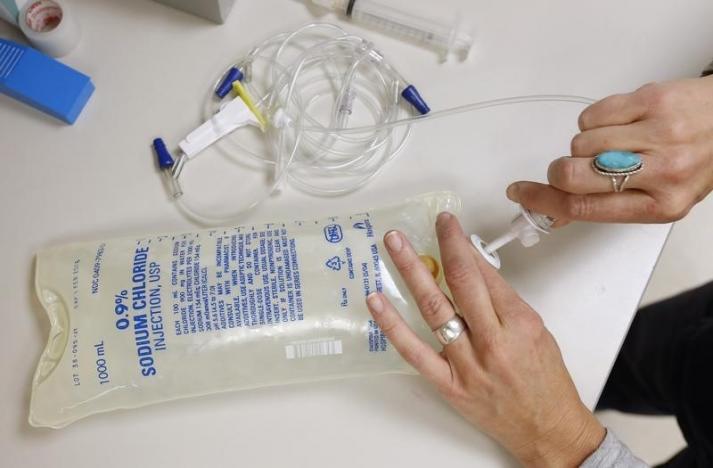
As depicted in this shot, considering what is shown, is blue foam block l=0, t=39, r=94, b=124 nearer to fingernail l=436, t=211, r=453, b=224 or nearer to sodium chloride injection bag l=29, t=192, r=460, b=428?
sodium chloride injection bag l=29, t=192, r=460, b=428

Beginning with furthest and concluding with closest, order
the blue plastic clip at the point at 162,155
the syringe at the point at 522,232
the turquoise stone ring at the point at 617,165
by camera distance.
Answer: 1. the blue plastic clip at the point at 162,155
2. the syringe at the point at 522,232
3. the turquoise stone ring at the point at 617,165

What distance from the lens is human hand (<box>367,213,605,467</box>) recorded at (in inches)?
27.3

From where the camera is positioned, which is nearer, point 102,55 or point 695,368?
point 102,55

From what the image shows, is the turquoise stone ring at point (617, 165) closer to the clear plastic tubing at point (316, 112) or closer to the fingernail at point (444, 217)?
the fingernail at point (444, 217)

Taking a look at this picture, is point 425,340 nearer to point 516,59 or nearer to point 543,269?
point 543,269

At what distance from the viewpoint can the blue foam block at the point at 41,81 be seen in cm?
86

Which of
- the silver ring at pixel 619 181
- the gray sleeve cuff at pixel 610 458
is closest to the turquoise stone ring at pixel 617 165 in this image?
the silver ring at pixel 619 181

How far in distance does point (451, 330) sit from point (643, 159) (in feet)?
0.92

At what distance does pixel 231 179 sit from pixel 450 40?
0.39 metres

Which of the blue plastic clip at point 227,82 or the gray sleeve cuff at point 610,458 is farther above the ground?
the blue plastic clip at point 227,82

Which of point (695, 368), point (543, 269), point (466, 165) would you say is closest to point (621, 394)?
point (695, 368)

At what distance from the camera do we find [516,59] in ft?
3.06

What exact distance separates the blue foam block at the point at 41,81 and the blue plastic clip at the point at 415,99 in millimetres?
455

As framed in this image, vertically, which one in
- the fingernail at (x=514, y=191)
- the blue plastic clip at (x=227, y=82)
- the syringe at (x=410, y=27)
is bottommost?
the fingernail at (x=514, y=191)
